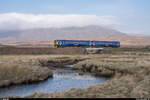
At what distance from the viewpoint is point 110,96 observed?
505 inches

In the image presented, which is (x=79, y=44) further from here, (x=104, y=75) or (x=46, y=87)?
(x=46, y=87)

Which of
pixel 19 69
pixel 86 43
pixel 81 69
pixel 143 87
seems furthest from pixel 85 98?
pixel 86 43

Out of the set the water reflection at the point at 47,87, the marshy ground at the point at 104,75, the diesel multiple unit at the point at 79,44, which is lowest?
the water reflection at the point at 47,87

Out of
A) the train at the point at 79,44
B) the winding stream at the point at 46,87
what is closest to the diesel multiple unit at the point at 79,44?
the train at the point at 79,44

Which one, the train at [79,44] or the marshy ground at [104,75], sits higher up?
the train at [79,44]

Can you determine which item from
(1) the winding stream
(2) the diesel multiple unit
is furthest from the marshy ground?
(2) the diesel multiple unit

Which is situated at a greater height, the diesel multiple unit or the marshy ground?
the diesel multiple unit

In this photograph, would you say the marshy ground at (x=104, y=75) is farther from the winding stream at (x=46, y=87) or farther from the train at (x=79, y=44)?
the train at (x=79, y=44)

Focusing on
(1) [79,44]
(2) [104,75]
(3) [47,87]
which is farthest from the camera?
(1) [79,44]

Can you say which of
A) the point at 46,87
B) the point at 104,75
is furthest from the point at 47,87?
the point at 104,75

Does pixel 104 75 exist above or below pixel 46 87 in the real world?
below

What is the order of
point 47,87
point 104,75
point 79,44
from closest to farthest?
point 47,87
point 104,75
point 79,44

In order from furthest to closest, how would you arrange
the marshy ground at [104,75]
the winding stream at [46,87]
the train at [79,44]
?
the train at [79,44]
the winding stream at [46,87]
the marshy ground at [104,75]

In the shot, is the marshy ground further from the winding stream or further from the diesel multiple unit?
the diesel multiple unit
